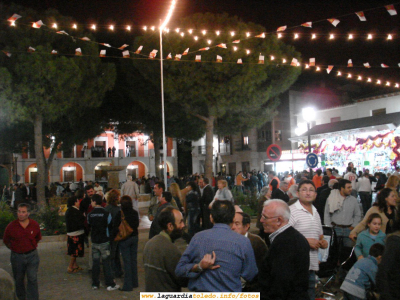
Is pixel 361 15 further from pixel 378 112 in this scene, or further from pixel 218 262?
pixel 378 112

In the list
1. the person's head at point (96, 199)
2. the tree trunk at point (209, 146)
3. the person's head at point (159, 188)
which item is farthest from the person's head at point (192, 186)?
the tree trunk at point (209, 146)

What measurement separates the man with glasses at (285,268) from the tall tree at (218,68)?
16124 mm

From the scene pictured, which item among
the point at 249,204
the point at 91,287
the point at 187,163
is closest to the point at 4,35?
the point at 249,204

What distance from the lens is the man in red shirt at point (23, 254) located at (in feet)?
17.3

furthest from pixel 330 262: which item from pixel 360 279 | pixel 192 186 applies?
pixel 192 186

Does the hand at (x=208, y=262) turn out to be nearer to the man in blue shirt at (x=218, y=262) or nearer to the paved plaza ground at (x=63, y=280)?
the man in blue shirt at (x=218, y=262)

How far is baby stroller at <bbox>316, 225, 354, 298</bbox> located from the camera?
17.1ft

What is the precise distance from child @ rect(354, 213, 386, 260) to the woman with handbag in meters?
3.41

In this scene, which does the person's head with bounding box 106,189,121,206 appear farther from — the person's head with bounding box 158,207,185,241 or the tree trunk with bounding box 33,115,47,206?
the tree trunk with bounding box 33,115,47,206

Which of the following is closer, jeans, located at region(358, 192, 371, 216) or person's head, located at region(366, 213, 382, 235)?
person's head, located at region(366, 213, 382, 235)

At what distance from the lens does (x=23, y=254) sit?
5305 millimetres

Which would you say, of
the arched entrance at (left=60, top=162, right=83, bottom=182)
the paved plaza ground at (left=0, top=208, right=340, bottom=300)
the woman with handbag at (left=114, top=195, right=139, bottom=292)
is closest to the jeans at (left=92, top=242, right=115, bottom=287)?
the paved plaza ground at (left=0, top=208, right=340, bottom=300)

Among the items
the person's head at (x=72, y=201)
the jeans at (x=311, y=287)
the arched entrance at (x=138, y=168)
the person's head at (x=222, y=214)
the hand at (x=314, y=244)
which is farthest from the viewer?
the arched entrance at (x=138, y=168)

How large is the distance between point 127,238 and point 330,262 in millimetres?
3155
